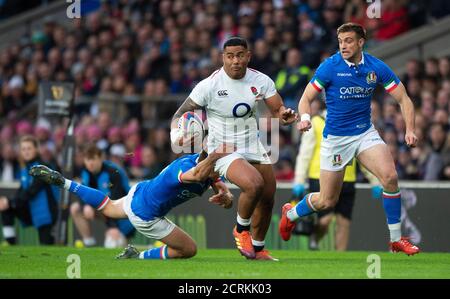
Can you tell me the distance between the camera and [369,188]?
16.3 meters

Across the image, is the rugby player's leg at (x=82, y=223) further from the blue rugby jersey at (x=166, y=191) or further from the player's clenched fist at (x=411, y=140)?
the player's clenched fist at (x=411, y=140)

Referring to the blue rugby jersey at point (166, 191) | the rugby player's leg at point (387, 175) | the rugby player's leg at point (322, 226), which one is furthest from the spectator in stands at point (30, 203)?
the rugby player's leg at point (387, 175)

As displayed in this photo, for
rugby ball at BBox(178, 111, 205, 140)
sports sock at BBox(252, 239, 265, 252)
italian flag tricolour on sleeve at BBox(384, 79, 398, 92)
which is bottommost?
sports sock at BBox(252, 239, 265, 252)

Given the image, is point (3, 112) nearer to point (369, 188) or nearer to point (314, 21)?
point (314, 21)

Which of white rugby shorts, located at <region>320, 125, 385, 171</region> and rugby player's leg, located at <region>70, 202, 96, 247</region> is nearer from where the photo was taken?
white rugby shorts, located at <region>320, 125, 385, 171</region>

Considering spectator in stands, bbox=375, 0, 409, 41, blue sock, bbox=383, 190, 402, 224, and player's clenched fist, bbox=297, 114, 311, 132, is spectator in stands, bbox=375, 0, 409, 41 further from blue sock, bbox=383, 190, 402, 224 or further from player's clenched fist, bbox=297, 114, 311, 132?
player's clenched fist, bbox=297, 114, 311, 132

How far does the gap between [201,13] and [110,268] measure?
1323cm

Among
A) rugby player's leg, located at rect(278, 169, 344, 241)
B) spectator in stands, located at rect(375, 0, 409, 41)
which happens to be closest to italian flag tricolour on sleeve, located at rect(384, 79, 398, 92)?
rugby player's leg, located at rect(278, 169, 344, 241)

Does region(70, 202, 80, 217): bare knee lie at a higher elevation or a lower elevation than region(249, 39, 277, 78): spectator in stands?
lower

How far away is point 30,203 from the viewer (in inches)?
669

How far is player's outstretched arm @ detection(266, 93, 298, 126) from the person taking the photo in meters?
11.3

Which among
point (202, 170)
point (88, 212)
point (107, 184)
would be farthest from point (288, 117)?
point (88, 212)

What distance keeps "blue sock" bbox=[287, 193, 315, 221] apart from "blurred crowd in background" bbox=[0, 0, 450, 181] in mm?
4900

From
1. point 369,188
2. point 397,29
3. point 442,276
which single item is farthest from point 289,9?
point 442,276
